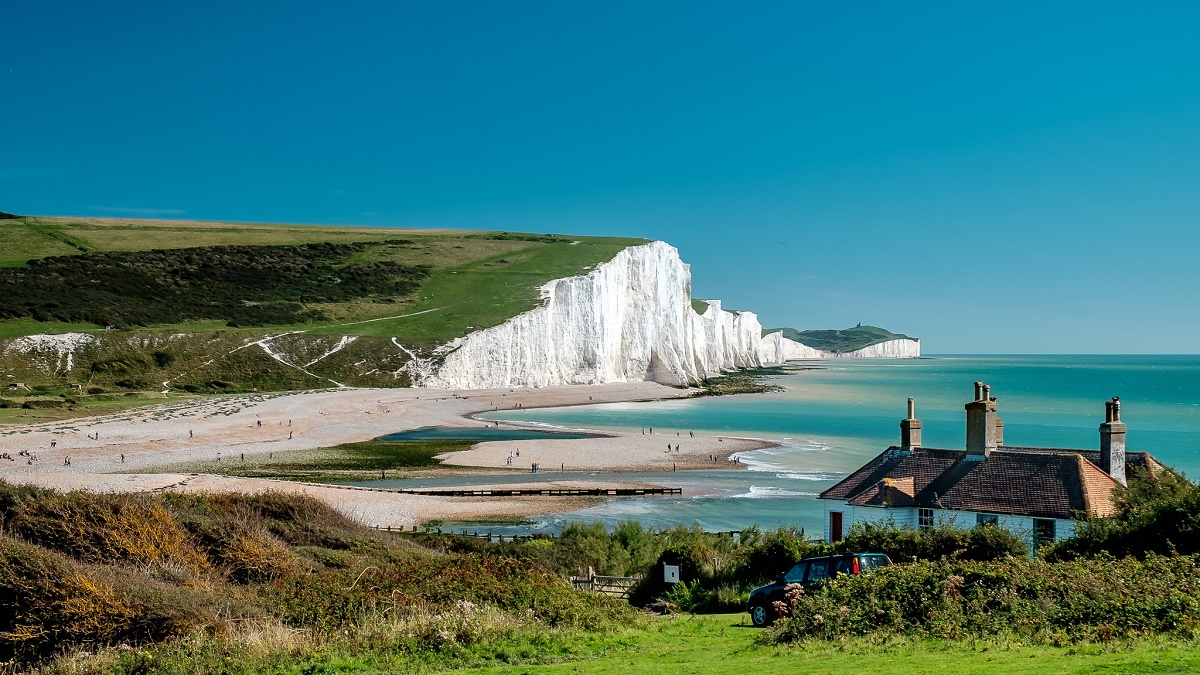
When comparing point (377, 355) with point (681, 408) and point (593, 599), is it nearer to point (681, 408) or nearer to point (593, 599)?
point (681, 408)

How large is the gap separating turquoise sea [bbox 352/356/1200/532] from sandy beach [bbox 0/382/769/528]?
10.5ft

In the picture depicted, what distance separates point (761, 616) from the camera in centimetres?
1345

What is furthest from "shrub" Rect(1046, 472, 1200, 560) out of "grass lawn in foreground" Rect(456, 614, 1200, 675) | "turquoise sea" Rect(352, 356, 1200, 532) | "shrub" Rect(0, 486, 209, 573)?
"shrub" Rect(0, 486, 209, 573)

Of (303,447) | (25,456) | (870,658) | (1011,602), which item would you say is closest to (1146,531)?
(1011,602)

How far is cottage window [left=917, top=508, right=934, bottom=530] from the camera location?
60.8ft

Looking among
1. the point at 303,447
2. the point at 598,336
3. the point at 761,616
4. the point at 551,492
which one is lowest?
the point at 551,492

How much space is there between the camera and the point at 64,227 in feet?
430

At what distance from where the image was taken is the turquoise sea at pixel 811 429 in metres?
34.2

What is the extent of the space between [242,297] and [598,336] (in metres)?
44.2

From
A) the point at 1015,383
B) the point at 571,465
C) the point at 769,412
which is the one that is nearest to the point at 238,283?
the point at 769,412

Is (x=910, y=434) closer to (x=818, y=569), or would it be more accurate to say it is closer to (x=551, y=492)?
(x=818, y=569)

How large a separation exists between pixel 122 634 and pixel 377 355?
8444 cm

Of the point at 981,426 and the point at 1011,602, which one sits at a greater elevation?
the point at 981,426

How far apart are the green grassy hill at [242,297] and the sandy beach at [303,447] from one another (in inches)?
420
